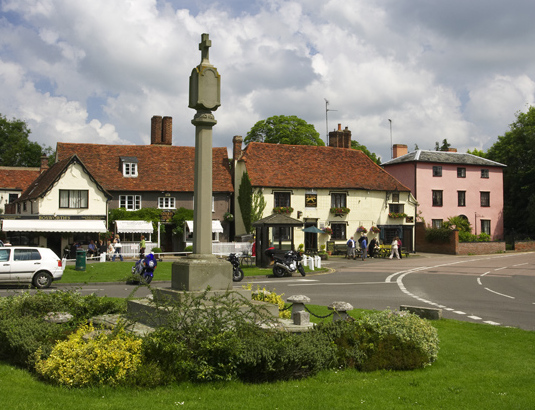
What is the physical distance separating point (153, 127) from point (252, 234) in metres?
15.6

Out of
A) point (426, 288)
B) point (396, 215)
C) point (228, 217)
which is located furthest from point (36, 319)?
point (396, 215)

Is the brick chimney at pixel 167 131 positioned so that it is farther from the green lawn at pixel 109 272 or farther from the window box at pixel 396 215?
the green lawn at pixel 109 272

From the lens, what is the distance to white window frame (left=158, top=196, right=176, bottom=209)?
46938mm

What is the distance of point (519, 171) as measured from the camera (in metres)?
62.9

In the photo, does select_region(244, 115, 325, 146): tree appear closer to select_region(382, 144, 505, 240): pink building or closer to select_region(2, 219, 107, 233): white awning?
select_region(382, 144, 505, 240): pink building

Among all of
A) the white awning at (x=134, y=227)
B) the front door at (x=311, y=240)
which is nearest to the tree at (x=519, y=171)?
the front door at (x=311, y=240)

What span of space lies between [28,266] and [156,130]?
104ft

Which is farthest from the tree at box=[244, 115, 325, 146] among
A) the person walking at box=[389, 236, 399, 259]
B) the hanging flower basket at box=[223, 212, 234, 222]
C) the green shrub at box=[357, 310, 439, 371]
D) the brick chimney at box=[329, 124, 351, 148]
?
the green shrub at box=[357, 310, 439, 371]

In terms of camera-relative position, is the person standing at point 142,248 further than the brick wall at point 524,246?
No

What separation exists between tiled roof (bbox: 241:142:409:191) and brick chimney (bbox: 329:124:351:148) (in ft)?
7.47

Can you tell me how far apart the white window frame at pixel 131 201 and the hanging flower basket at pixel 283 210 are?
11.0 meters

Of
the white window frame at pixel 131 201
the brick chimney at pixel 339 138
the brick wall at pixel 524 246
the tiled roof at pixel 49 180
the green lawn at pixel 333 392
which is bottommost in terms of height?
the green lawn at pixel 333 392

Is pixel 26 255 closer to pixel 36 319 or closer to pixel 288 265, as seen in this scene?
pixel 288 265

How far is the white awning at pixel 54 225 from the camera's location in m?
39.2
